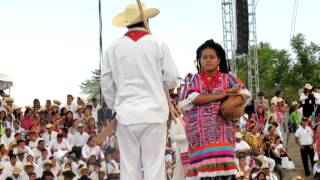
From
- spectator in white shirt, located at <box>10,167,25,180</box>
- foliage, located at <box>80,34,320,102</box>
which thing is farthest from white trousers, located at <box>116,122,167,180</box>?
foliage, located at <box>80,34,320,102</box>

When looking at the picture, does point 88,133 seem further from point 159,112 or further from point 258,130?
point 159,112

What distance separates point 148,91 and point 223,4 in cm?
2436

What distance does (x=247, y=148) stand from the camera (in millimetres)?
14516

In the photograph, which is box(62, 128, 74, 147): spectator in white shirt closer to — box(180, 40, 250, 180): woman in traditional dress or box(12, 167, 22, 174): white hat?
box(12, 167, 22, 174): white hat

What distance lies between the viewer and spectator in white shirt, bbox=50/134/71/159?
1495cm

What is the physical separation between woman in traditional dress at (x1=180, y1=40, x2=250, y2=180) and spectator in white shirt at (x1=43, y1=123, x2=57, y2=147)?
10.8 metres

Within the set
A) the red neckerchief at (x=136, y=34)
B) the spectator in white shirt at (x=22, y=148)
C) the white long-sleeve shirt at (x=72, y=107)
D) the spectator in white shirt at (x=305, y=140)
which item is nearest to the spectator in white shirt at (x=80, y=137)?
the spectator in white shirt at (x=22, y=148)

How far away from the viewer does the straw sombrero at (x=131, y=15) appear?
4786 mm

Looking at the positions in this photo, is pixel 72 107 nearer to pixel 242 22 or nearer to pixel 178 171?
pixel 242 22

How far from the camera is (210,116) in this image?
15.6 ft

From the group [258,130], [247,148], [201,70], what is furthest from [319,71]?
[201,70]

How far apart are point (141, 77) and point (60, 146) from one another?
10696 mm

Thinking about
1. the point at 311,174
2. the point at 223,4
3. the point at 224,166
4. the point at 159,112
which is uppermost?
the point at 223,4

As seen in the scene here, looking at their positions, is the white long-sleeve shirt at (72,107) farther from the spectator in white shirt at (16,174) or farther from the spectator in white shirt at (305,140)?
the spectator in white shirt at (305,140)
